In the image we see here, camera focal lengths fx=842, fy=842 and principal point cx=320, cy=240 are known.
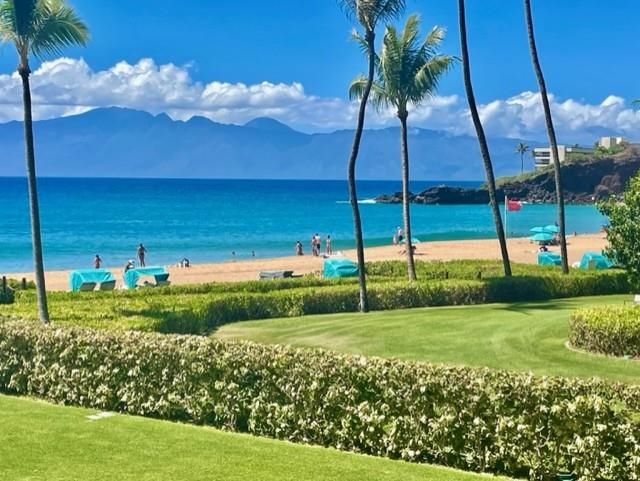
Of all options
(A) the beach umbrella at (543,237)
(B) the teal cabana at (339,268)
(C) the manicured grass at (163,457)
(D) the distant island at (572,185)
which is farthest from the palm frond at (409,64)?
(D) the distant island at (572,185)

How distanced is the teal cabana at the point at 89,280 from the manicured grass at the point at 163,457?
27.1 metres

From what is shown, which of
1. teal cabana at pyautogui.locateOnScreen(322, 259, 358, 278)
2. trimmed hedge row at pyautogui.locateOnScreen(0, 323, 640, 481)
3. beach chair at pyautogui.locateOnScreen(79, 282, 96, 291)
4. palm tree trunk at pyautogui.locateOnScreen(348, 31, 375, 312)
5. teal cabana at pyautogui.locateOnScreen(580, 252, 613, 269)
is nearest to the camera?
trimmed hedge row at pyautogui.locateOnScreen(0, 323, 640, 481)

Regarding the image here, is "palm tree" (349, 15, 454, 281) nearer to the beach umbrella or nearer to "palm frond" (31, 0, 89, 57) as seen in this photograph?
"palm frond" (31, 0, 89, 57)

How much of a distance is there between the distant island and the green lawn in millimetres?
147278

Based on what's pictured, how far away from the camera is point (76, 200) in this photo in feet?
554

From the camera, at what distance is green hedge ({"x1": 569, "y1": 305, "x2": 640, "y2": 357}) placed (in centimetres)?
1634

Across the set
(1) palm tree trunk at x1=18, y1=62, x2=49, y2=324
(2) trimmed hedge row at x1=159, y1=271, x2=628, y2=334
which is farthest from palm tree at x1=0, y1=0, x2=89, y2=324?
(2) trimmed hedge row at x1=159, y1=271, x2=628, y2=334

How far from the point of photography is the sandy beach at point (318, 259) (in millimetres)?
Result: 50938

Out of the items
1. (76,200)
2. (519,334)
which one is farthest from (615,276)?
(76,200)

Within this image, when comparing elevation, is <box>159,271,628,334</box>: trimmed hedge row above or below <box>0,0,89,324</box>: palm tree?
below

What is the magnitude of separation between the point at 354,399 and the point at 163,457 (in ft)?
8.56

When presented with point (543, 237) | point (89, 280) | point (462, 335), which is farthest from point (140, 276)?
point (543, 237)

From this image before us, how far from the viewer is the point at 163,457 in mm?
9727

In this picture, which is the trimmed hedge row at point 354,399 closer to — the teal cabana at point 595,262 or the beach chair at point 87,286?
the beach chair at point 87,286
